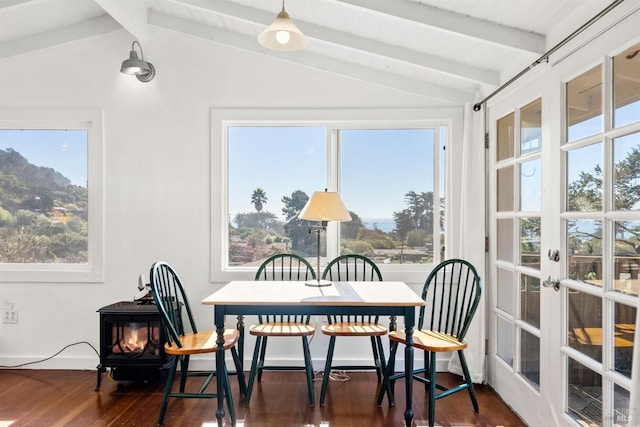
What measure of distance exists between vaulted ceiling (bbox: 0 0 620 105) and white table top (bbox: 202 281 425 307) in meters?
1.55

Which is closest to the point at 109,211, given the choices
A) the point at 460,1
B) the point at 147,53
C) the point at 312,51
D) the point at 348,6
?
the point at 147,53

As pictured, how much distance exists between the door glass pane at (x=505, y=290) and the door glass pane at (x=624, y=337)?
3.27 feet

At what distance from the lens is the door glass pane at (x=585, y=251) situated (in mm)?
1835

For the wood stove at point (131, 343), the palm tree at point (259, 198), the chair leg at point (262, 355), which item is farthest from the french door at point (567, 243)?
the wood stove at point (131, 343)

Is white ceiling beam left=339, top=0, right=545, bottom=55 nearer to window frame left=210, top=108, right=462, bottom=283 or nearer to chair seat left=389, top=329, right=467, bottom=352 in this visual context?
window frame left=210, top=108, right=462, bottom=283

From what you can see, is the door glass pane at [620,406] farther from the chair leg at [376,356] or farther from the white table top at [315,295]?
the chair leg at [376,356]

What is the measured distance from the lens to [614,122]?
1.73m

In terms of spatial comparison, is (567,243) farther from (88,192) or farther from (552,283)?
(88,192)

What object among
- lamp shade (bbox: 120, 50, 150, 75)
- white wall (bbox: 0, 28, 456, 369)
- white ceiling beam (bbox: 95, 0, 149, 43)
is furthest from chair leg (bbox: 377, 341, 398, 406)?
white ceiling beam (bbox: 95, 0, 149, 43)

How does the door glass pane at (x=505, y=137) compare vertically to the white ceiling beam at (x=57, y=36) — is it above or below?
below

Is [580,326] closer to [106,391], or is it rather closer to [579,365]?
[579,365]

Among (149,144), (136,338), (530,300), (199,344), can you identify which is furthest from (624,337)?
(149,144)

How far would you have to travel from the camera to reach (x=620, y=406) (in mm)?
1697

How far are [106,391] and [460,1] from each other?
11.0 ft
